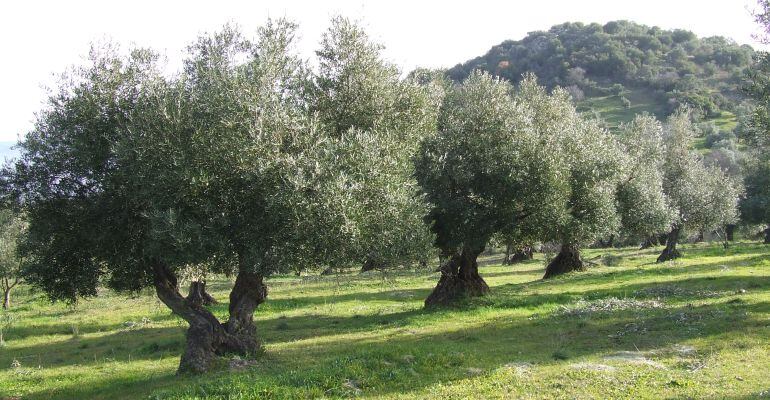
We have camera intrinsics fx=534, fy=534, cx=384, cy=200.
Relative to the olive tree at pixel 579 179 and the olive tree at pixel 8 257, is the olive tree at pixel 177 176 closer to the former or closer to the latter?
the olive tree at pixel 579 179

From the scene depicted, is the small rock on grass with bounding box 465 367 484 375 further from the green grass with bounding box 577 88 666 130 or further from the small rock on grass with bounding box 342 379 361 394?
the green grass with bounding box 577 88 666 130

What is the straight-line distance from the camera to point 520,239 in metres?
30.0

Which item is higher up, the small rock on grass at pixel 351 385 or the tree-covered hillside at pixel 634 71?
the tree-covered hillside at pixel 634 71

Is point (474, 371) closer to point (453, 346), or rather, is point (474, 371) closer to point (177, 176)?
point (453, 346)

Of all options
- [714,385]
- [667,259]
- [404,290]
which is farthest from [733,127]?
[714,385]

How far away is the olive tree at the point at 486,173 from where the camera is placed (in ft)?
84.0

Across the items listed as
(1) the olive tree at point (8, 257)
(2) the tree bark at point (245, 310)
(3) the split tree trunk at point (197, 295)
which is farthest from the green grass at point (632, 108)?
(2) the tree bark at point (245, 310)

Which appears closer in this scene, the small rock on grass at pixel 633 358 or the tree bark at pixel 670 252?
the small rock on grass at pixel 633 358

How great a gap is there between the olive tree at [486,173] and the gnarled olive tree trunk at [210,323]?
948 cm

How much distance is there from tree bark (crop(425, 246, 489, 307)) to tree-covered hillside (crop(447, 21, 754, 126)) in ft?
402

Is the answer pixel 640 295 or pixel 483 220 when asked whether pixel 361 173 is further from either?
pixel 640 295

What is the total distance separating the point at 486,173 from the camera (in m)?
25.8

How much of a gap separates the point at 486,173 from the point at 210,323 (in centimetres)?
1428

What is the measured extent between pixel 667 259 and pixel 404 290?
26.1m
